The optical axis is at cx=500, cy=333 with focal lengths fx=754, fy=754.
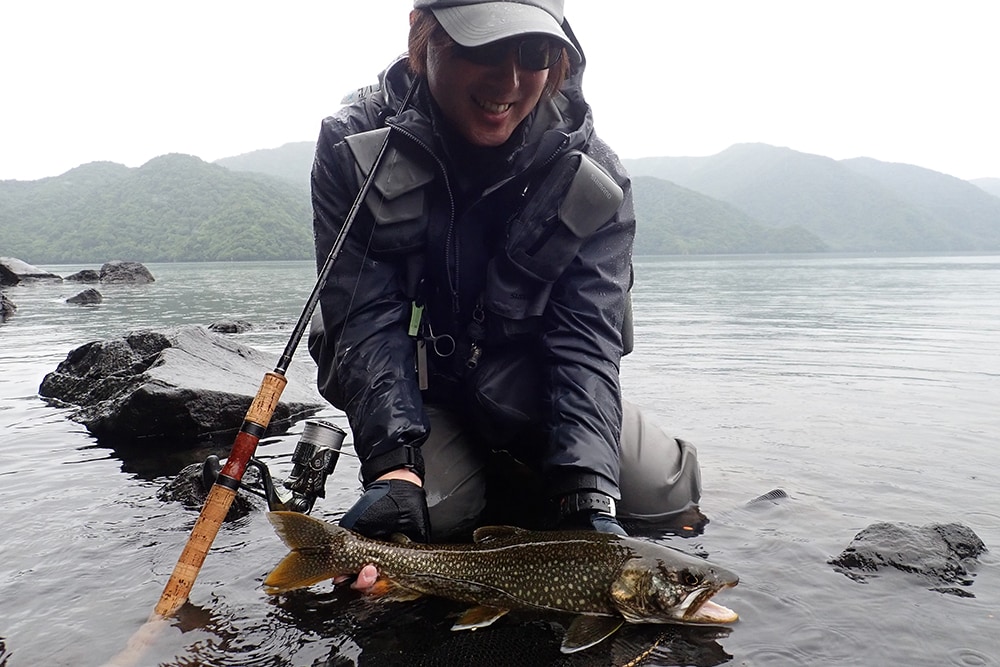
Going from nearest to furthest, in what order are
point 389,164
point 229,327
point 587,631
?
point 587,631, point 389,164, point 229,327

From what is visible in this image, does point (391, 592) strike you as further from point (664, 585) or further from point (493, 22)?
point (493, 22)

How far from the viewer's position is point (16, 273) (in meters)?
36.3

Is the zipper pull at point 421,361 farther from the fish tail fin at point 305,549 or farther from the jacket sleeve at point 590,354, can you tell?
the fish tail fin at point 305,549

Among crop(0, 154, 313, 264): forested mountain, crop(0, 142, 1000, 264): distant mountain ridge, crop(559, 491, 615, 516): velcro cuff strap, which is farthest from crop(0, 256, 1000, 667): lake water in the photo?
crop(0, 142, 1000, 264): distant mountain ridge

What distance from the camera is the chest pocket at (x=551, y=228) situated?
4086 millimetres

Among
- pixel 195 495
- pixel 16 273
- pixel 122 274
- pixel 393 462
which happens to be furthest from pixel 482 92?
pixel 122 274

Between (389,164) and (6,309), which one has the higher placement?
(389,164)

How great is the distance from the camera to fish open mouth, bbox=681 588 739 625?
310cm

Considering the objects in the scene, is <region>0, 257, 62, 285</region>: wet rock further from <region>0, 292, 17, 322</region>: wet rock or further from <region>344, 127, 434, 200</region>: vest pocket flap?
<region>344, 127, 434, 200</region>: vest pocket flap

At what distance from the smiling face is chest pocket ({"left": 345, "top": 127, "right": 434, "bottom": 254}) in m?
0.31

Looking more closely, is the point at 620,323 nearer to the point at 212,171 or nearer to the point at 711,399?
the point at 711,399

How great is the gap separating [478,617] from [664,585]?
799 mm

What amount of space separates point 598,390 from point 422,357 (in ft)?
3.50

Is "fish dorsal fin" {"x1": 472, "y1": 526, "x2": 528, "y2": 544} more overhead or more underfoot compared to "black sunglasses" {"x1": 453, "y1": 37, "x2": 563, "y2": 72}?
more underfoot
